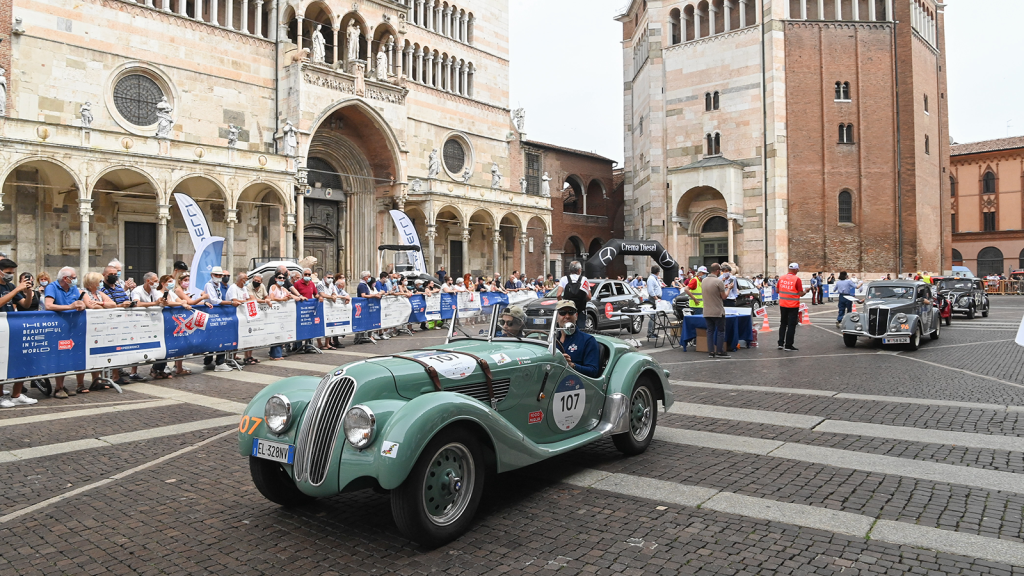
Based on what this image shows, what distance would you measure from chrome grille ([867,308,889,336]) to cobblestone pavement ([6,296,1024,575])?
5.66 metres

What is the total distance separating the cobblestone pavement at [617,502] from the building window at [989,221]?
62446mm

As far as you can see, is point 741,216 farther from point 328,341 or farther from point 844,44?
point 328,341

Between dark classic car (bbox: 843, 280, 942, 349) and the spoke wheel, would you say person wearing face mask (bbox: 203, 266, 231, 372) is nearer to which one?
the spoke wheel

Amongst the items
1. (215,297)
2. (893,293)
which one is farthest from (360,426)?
(893,293)

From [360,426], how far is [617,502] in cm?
199

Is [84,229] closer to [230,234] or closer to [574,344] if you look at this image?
[230,234]

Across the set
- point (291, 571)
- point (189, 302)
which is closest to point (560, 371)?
point (291, 571)

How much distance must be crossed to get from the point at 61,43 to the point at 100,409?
1974 cm

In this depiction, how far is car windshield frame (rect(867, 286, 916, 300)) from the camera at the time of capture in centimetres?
1463

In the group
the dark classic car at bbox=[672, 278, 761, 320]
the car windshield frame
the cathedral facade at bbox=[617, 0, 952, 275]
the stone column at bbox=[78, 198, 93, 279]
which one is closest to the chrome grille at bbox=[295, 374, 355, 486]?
the dark classic car at bbox=[672, 278, 761, 320]

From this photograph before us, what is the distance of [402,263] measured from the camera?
1191 inches

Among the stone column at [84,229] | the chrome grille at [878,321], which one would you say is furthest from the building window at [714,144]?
the stone column at [84,229]

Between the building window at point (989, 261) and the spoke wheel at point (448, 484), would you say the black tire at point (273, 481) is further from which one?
the building window at point (989, 261)

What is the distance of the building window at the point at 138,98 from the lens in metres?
24.2
